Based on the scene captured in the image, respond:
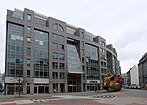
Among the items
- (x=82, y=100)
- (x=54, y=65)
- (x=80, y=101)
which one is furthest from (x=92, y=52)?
(x=80, y=101)

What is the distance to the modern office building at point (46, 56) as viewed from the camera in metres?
55.3

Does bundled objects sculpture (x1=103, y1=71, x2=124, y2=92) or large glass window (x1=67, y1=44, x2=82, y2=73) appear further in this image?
large glass window (x1=67, y1=44, x2=82, y2=73)

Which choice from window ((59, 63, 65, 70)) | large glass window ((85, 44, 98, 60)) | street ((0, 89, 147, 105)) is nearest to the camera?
street ((0, 89, 147, 105))

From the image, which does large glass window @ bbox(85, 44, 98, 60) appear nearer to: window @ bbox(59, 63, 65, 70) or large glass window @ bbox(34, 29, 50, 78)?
window @ bbox(59, 63, 65, 70)

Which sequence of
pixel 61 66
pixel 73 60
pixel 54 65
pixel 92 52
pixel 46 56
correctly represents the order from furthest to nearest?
pixel 92 52, pixel 73 60, pixel 61 66, pixel 54 65, pixel 46 56

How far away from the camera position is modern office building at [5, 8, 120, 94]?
2179 inches

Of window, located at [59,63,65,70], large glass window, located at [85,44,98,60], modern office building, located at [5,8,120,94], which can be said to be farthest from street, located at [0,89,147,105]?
large glass window, located at [85,44,98,60]

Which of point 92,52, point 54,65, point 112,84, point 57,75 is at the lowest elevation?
point 112,84

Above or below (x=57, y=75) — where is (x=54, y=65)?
above

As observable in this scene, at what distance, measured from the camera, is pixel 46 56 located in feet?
210

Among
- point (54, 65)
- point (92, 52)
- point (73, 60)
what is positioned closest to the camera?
point (54, 65)

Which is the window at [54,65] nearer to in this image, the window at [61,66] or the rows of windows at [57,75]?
the window at [61,66]

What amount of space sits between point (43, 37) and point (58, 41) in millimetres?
5789

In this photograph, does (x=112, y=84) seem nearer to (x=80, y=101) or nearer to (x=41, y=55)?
(x=41, y=55)
